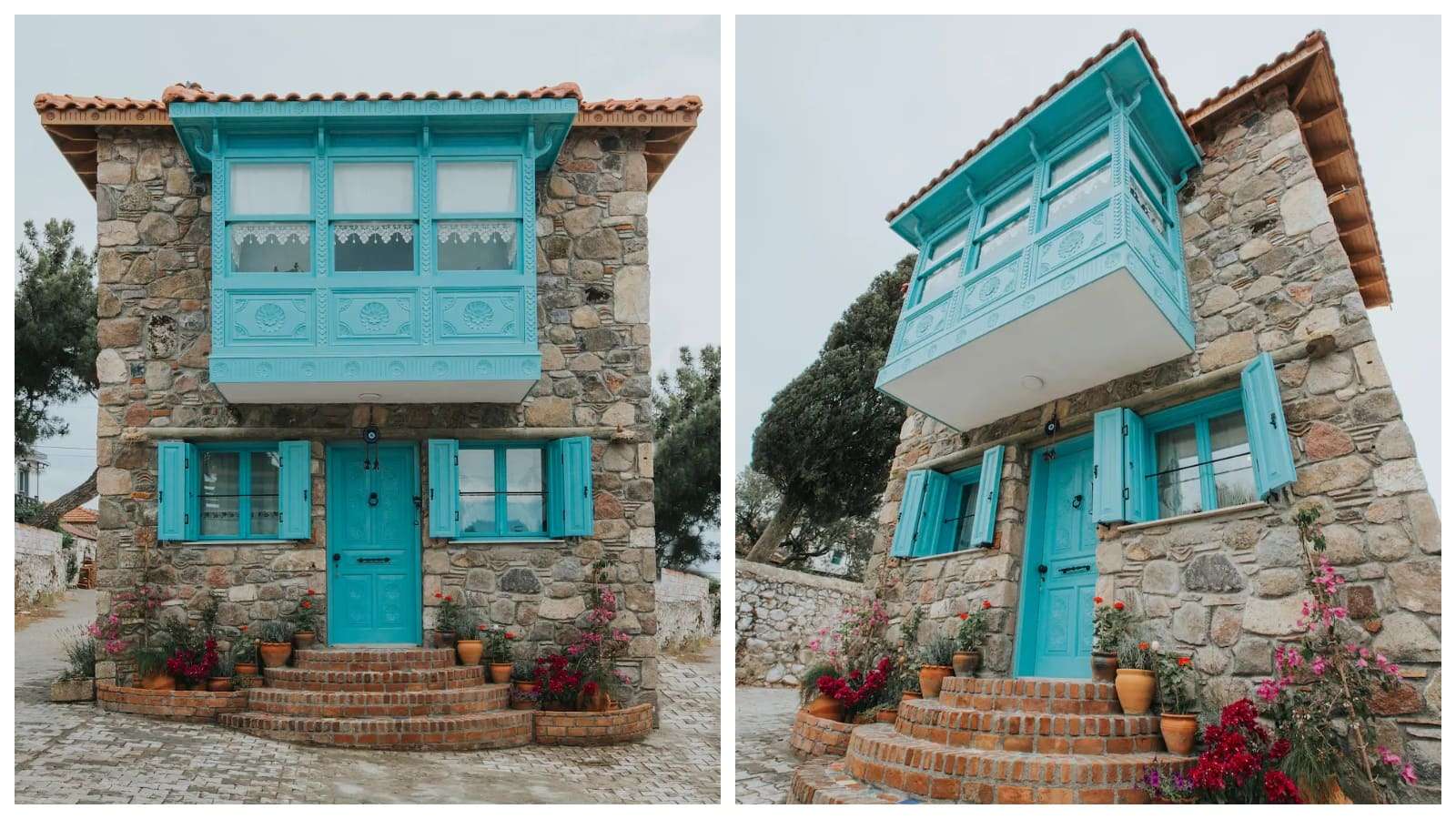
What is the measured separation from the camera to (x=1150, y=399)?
7.56 meters

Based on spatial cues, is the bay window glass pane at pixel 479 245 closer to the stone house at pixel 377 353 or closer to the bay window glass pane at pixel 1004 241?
the stone house at pixel 377 353

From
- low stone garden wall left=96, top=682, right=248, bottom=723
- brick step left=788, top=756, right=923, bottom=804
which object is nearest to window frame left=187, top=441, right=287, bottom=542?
low stone garden wall left=96, top=682, right=248, bottom=723

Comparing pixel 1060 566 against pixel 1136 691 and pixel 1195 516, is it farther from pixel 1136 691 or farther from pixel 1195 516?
pixel 1136 691

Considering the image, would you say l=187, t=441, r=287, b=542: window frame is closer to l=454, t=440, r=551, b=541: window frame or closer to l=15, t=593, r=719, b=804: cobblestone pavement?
l=454, t=440, r=551, b=541: window frame

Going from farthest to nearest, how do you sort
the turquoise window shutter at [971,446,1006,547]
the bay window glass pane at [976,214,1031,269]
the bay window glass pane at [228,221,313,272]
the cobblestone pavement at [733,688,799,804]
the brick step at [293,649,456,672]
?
the bay window glass pane at [228,221,313,272]
the brick step at [293,649,456,672]
the turquoise window shutter at [971,446,1006,547]
the bay window glass pane at [976,214,1031,269]
the cobblestone pavement at [733,688,799,804]

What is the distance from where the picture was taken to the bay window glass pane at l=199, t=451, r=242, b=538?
9391 millimetres

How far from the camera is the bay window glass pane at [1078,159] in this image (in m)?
7.67

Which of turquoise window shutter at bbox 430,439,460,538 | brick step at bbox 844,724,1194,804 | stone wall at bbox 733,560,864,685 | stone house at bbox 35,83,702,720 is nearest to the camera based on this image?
brick step at bbox 844,724,1194,804

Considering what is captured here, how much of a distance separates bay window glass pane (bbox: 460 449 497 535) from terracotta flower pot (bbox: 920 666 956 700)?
4.00m

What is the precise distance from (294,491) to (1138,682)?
22.6 feet

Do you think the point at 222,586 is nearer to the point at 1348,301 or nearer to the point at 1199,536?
the point at 1199,536

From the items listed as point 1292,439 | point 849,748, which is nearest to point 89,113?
point 849,748

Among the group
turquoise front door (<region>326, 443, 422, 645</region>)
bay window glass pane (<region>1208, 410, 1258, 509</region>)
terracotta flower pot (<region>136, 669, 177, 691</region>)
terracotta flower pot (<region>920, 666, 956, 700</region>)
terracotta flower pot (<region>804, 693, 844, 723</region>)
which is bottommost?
terracotta flower pot (<region>804, 693, 844, 723</region>)

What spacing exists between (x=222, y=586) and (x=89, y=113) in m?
4.28
